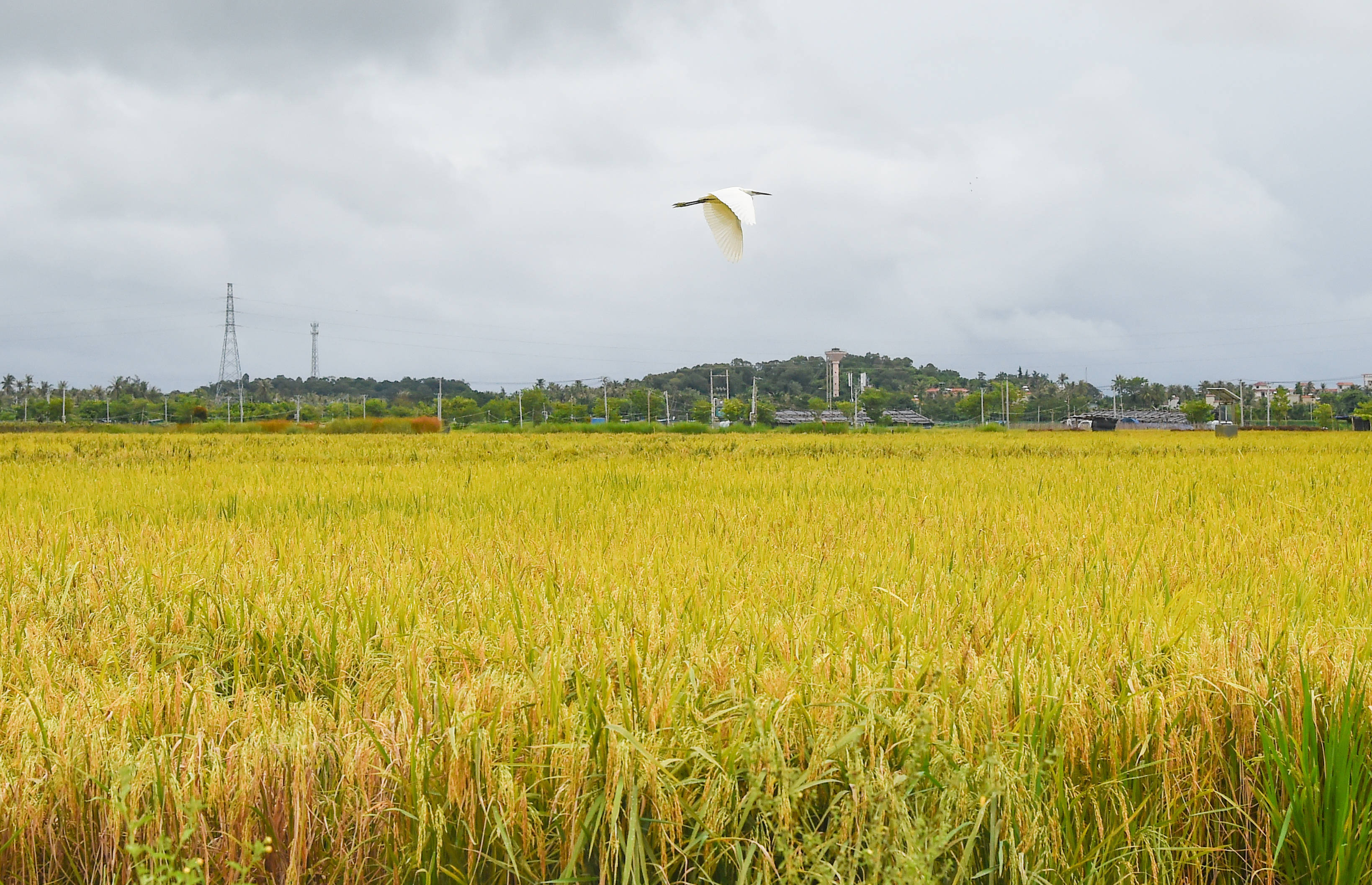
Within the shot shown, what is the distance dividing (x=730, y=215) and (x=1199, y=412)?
88.9m

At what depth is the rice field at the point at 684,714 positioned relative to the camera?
1.20 m

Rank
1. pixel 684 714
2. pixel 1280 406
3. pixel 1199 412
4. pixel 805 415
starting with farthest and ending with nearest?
pixel 805 415 → pixel 1280 406 → pixel 1199 412 → pixel 684 714

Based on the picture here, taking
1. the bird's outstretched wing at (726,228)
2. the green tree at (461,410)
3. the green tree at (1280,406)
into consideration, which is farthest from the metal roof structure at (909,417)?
the bird's outstretched wing at (726,228)

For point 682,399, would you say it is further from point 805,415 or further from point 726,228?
point 726,228

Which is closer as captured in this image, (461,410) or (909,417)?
(461,410)

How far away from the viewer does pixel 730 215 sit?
3670 millimetres

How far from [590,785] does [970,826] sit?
612 millimetres

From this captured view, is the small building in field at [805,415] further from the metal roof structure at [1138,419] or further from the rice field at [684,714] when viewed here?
the rice field at [684,714]

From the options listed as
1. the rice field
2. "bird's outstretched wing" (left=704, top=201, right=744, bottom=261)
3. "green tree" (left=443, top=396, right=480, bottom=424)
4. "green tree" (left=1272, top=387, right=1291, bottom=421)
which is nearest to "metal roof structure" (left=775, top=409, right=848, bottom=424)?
"green tree" (left=443, top=396, right=480, bottom=424)

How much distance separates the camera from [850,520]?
4.15 metres

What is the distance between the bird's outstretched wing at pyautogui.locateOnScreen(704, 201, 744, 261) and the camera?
3617 mm

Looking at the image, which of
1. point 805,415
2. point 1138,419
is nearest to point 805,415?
point 805,415

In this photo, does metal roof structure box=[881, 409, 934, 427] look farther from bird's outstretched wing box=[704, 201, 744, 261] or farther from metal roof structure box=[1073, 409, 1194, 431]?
bird's outstretched wing box=[704, 201, 744, 261]

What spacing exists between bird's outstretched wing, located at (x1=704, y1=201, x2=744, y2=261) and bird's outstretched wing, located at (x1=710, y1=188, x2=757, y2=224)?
9cm
